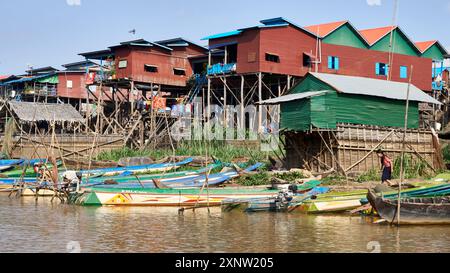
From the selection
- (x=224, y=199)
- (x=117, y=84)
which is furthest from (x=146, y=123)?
(x=224, y=199)

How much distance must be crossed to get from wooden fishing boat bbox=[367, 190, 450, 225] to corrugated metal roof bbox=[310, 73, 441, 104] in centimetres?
1050

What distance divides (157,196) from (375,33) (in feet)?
86.0

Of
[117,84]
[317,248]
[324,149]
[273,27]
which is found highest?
[273,27]

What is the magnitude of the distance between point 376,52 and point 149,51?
49.3ft

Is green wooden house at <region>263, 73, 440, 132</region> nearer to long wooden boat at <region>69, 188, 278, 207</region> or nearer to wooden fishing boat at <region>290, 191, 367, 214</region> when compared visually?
long wooden boat at <region>69, 188, 278, 207</region>

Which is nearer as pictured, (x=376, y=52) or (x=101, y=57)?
(x=376, y=52)

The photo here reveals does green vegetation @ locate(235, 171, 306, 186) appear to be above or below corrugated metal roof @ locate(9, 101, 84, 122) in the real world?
below

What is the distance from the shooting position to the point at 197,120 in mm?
40750

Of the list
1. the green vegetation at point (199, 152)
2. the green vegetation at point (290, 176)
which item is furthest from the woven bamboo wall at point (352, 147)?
the green vegetation at point (199, 152)

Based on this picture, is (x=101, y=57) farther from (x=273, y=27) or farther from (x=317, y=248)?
(x=317, y=248)

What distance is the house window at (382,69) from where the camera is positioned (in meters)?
41.5

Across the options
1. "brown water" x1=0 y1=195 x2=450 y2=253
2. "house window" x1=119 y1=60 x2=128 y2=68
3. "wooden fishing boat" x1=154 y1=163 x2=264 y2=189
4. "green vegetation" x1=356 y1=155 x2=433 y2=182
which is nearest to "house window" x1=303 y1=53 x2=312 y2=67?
"house window" x1=119 y1=60 x2=128 y2=68

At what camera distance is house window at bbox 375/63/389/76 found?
41.5 m

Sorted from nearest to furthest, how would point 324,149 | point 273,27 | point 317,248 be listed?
point 317,248 → point 324,149 → point 273,27
